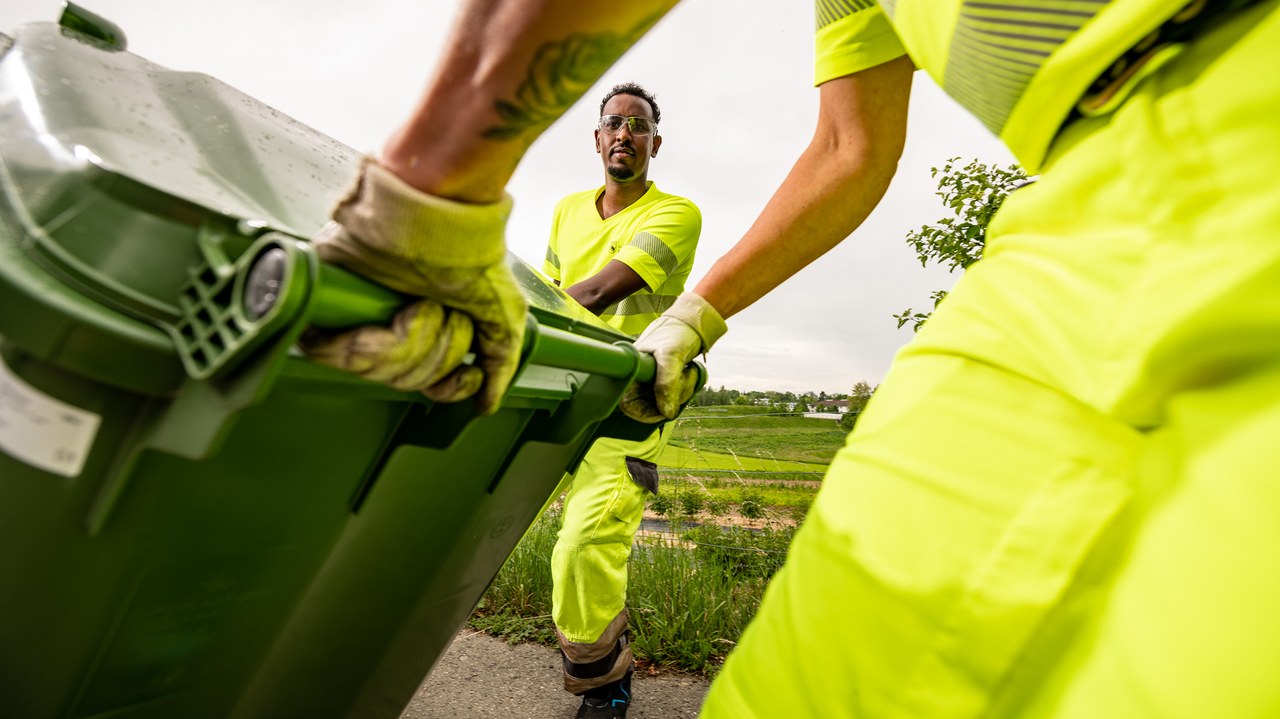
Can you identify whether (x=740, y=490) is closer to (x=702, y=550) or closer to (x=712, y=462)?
(x=712, y=462)

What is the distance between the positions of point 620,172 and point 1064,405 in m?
3.34

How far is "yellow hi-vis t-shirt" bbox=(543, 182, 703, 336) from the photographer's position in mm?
3248

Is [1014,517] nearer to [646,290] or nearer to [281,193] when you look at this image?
[281,193]

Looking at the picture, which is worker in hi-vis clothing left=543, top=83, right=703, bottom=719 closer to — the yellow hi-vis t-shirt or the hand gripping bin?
the yellow hi-vis t-shirt

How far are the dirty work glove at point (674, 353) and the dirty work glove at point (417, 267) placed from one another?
572 millimetres

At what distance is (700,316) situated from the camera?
159cm

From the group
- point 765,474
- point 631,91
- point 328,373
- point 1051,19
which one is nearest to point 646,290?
point 631,91

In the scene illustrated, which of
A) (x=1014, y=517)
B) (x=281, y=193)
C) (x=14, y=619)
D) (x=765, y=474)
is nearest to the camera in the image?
(x=1014, y=517)

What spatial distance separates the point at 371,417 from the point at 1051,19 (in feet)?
3.10

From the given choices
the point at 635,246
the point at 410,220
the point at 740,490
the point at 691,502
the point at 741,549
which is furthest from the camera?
the point at 691,502

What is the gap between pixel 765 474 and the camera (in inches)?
194

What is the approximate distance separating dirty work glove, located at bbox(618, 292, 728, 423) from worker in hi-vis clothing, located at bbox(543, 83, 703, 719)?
0.82 metres

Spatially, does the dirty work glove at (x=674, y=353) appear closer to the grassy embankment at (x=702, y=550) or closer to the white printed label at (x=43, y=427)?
the white printed label at (x=43, y=427)

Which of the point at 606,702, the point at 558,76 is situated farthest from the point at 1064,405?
the point at 606,702
